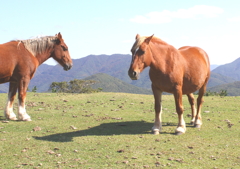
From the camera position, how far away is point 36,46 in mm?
9164

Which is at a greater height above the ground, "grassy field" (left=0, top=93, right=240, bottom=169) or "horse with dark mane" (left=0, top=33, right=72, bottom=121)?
"horse with dark mane" (left=0, top=33, right=72, bottom=121)

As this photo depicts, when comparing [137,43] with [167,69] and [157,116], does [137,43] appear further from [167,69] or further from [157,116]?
[157,116]

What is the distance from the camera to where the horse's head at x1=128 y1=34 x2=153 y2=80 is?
6781 mm

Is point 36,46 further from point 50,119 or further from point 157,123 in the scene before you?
point 157,123

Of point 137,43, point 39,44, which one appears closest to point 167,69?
point 137,43

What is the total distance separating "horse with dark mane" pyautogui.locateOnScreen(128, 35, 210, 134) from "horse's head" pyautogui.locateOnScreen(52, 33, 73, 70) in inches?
130

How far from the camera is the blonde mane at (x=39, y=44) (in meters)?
9.05

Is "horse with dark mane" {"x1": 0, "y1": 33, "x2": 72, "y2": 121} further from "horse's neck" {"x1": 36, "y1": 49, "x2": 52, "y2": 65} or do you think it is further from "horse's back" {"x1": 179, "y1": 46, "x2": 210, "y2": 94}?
"horse's back" {"x1": 179, "y1": 46, "x2": 210, "y2": 94}

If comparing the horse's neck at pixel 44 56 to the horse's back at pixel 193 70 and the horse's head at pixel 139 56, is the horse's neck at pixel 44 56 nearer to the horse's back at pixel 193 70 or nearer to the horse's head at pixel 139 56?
the horse's head at pixel 139 56

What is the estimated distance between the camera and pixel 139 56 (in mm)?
6957

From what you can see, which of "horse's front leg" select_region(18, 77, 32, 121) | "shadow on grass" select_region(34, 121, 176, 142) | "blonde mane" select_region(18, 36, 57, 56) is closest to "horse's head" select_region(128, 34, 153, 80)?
"shadow on grass" select_region(34, 121, 176, 142)

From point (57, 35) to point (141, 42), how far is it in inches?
151

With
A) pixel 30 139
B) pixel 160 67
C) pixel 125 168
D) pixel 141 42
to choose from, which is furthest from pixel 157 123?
pixel 30 139

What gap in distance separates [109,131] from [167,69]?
2.52m
